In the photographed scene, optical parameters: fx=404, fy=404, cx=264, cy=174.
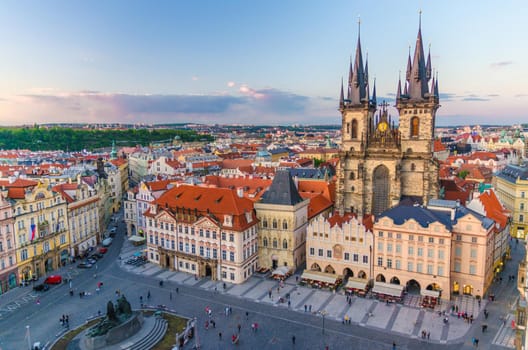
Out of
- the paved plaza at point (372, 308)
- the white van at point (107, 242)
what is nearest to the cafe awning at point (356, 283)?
the paved plaza at point (372, 308)

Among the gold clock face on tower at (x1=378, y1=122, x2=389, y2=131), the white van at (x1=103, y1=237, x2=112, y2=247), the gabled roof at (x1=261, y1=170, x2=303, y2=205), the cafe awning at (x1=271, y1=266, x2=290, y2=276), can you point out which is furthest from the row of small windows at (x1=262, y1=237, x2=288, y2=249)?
the white van at (x1=103, y1=237, x2=112, y2=247)

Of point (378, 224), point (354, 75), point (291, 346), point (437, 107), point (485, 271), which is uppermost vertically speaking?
point (354, 75)

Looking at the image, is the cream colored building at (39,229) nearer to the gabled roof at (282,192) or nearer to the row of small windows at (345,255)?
the gabled roof at (282,192)

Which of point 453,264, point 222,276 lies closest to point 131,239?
point 222,276

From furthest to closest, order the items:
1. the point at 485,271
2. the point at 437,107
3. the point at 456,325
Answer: the point at 437,107 → the point at 485,271 → the point at 456,325

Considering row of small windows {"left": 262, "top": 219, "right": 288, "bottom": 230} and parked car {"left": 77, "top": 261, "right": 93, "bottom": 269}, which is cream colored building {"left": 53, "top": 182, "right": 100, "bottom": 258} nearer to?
parked car {"left": 77, "top": 261, "right": 93, "bottom": 269}

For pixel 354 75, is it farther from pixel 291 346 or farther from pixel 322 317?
pixel 291 346
